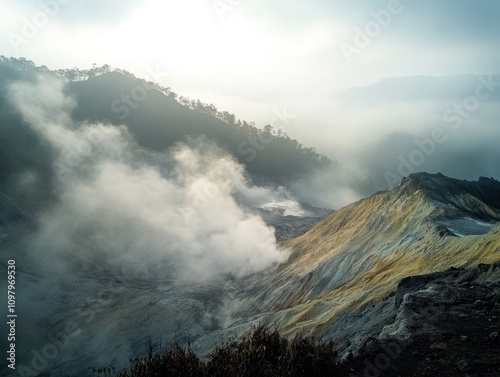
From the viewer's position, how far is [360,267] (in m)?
26.4

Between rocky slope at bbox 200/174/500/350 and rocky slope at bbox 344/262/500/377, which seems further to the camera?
rocky slope at bbox 200/174/500/350

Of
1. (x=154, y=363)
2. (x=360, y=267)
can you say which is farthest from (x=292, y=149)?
(x=154, y=363)

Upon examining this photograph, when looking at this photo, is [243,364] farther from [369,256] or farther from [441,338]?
[369,256]

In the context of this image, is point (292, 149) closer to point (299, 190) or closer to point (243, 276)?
point (299, 190)

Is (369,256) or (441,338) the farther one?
(369,256)

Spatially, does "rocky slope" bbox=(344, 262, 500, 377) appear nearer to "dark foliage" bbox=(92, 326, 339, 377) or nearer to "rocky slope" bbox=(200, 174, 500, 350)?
"dark foliage" bbox=(92, 326, 339, 377)

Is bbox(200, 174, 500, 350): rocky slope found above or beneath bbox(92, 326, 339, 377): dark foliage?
above

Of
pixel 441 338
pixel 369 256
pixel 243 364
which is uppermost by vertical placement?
pixel 369 256

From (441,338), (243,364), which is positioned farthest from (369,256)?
(243,364)

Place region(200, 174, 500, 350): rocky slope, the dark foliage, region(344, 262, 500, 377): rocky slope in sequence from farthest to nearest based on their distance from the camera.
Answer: region(200, 174, 500, 350): rocky slope < region(344, 262, 500, 377): rocky slope < the dark foliage

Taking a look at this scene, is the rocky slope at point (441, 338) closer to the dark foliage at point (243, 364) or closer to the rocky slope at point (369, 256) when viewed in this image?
the dark foliage at point (243, 364)

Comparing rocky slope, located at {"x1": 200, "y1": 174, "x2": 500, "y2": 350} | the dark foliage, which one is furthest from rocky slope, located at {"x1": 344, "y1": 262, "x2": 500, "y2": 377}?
rocky slope, located at {"x1": 200, "y1": 174, "x2": 500, "y2": 350}

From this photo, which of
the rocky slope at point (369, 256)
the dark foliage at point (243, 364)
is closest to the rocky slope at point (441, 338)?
the dark foliage at point (243, 364)

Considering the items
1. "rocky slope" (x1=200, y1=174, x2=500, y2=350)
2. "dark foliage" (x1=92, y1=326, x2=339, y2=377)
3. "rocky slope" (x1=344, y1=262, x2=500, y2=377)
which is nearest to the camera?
"dark foliage" (x1=92, y1=326, x2=339, y2=377)
